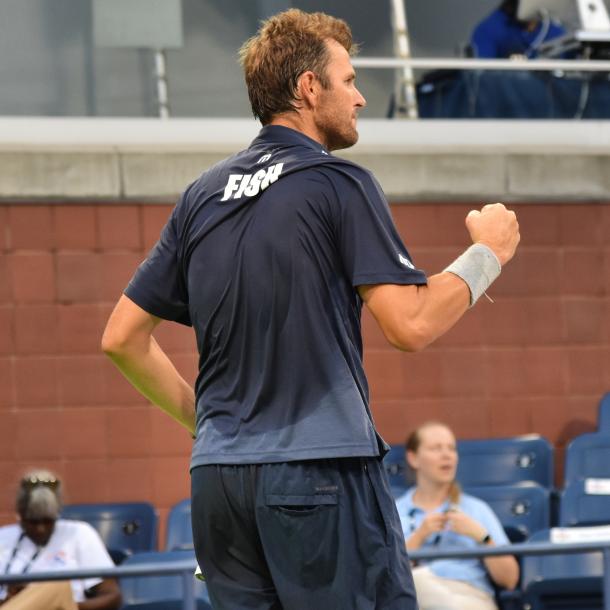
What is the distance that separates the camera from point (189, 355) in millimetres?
6969

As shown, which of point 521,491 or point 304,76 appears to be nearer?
point 304,76

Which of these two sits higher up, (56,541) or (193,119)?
(193,119)

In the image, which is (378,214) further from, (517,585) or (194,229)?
(517,585)

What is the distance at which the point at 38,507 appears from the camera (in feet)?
19.0

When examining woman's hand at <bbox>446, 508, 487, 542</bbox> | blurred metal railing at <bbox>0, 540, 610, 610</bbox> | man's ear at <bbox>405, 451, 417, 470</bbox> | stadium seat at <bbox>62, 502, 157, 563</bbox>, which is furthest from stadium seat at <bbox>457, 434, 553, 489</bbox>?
blurred metal railing at <bbox>0, 540, 610, 610</bbox>

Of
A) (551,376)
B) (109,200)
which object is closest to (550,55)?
(551,376)

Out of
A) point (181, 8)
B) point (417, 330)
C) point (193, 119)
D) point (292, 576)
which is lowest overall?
point (292, 576)

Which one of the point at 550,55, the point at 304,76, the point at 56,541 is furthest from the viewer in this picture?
the point at 550,55

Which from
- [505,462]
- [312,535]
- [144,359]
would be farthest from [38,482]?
[312,535]

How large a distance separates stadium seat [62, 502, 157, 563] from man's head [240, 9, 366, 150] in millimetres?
4235

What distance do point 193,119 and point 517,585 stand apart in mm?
2943

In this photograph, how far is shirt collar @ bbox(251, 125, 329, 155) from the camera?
7.66ft

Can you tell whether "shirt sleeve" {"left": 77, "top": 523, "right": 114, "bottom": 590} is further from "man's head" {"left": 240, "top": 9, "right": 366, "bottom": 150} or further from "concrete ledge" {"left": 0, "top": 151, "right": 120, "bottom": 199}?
"man's head" {"left": 240, "top": 9, "right": 366, "bottom": 150}

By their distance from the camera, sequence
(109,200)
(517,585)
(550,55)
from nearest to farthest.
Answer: (517,585), (109,200), (550,55)
